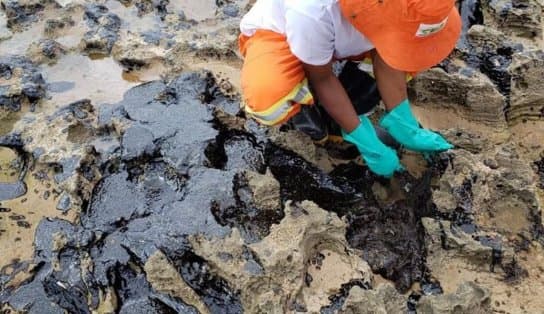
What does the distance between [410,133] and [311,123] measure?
0.35 m

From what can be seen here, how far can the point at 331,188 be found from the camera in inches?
82.4

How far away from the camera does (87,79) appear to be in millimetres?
2680

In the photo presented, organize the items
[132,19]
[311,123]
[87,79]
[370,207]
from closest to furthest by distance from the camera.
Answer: [370,207] < [311,123] < [87,79] < [132,19]

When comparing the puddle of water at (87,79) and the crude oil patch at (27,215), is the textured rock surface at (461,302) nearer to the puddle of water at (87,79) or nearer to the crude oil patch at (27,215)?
the crude oil patch at (27,215)

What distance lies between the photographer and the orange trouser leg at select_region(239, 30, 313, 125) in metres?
2.05

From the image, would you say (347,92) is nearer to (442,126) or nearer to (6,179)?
(442,126)

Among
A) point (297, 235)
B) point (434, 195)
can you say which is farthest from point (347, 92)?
point (297, 235)

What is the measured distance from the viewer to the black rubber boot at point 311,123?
2182mm

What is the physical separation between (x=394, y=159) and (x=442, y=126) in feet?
1.56

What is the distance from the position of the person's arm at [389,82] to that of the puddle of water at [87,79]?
1.11m

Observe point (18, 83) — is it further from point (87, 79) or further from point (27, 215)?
point (27, 215)

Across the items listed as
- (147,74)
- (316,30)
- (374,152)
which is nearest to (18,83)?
(147,74)

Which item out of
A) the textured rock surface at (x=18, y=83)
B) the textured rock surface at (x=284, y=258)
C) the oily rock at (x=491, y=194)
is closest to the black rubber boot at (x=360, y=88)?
the oily rock at (x=491, y=194)

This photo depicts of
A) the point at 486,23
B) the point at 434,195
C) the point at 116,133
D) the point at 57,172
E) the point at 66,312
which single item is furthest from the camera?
the point at 486,23
